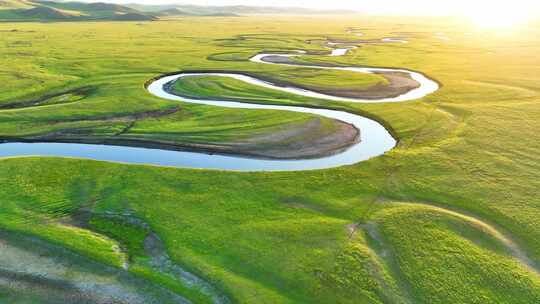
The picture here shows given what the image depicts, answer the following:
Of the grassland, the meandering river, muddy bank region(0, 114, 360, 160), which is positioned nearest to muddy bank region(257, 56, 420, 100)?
the grassland

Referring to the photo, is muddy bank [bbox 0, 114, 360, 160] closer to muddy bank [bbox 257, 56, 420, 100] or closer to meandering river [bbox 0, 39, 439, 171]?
meandering river [bbox 0, 39, 439, 171]

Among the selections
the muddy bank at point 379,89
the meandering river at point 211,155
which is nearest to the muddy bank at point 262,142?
the meandering river at point 211,155

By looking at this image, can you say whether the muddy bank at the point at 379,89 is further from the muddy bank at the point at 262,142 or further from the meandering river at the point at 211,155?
the muddy bank at the point at 262,142

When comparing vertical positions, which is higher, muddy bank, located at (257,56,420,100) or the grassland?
muddy bank, located at (257,56,420,100)

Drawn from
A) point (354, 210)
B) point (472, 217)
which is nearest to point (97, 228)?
point (354, 210)

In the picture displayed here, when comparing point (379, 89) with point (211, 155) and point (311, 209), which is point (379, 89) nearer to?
point (211, 155)

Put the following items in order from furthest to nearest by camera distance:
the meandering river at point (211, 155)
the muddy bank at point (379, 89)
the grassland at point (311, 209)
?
the muddy bank at point (379, 89), the meandering river at point (211, 155), the grassland at point (311, 209)

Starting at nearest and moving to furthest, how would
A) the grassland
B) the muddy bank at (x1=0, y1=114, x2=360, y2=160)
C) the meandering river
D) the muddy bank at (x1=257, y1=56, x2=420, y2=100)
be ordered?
the grassland, the meandering river, the muddy bank at (x1=0, y1=114, x2=360, y2=160), the muddy bank at (x1=257, y1=56, x2=420, y2=100)

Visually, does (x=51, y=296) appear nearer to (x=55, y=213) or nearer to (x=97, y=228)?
(x=97, y=228)

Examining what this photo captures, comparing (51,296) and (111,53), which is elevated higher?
(111,53)

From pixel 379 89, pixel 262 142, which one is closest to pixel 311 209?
pixel 262 142

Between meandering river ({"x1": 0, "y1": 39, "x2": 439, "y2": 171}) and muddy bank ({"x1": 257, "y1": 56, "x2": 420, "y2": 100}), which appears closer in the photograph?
meandering river ({"x1": 0, "y1": 39, "x2": 439, "y2": 171})
